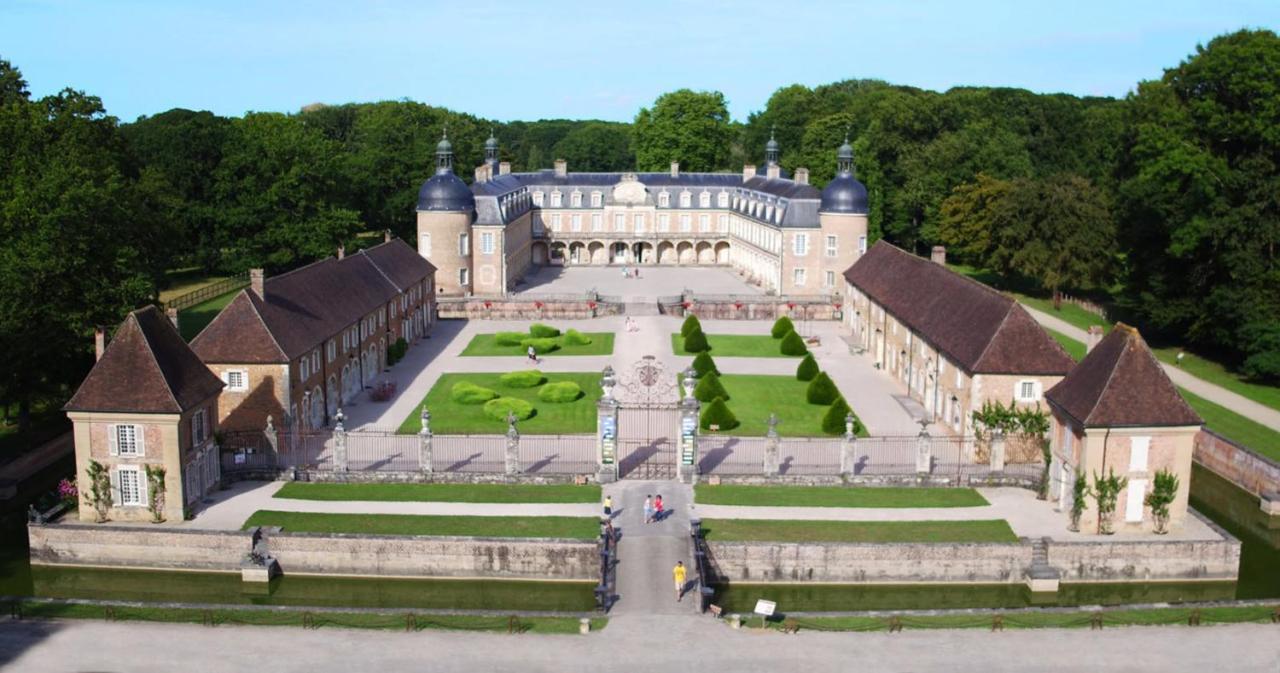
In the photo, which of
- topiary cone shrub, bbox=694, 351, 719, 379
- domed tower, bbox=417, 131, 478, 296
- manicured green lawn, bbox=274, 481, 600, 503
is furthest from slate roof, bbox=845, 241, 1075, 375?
domed tower, bbox=417, 131, 478, 296

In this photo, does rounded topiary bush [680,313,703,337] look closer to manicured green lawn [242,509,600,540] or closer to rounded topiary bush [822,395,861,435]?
rounded topiary bush [822,395,861,435]

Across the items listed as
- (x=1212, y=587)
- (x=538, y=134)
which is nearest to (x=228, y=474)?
(x=1212, y=587)

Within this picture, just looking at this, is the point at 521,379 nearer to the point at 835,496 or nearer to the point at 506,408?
the point at 506,408

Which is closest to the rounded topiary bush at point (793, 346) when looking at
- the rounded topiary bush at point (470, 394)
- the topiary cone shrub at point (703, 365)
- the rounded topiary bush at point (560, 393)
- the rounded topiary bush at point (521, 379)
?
the topiary cone shrub at point (703, 365)

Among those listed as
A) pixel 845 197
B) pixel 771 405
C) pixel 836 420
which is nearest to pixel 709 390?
pixel 771 405

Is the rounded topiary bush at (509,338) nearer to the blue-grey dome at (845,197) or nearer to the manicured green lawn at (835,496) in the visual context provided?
the blue-grey dome at (845,197)

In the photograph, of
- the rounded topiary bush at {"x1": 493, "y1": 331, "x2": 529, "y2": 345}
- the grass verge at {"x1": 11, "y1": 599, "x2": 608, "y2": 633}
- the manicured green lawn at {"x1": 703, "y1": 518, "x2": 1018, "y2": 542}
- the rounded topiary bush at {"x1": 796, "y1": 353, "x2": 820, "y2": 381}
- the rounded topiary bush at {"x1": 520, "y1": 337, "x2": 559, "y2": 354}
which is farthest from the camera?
the rounded topiary bush at {"x1": 493, "y1": 331, "x2": 529, "y2": 345}

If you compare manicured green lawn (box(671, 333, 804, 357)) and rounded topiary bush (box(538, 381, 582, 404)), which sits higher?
manicured green lawn (box(671, 333, 804, 357))
